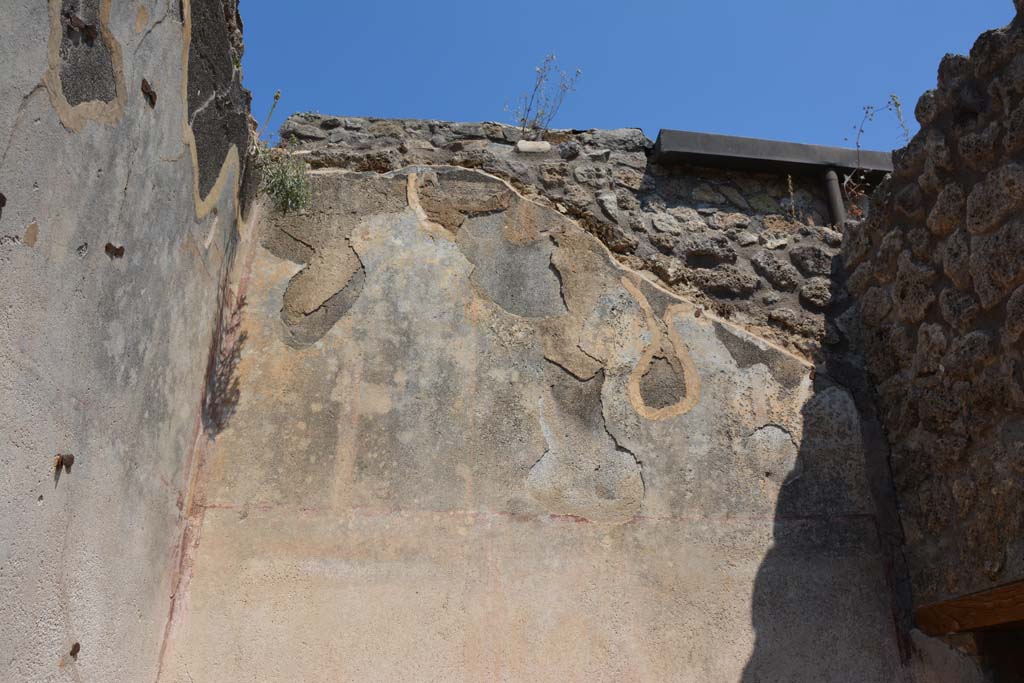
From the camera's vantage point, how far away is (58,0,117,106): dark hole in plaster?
1.92 meters

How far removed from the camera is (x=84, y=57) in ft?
6.61

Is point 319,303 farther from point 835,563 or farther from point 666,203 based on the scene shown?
point 835,563

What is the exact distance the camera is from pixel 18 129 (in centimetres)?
172

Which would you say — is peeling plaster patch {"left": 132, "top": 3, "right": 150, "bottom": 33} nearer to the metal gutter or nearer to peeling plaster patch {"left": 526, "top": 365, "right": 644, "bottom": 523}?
peeling plaster patch {"left": 526, "top": 365, "right": 644, "bottom": 523}

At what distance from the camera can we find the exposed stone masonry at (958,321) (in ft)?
8.39

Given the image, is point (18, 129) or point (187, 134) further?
point (187, 134)

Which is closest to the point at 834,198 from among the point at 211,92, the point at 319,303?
the point at 319,303

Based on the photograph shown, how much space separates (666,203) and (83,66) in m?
2.37

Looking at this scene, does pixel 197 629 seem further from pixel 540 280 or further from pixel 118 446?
pixel 540 280

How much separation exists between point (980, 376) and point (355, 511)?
199cm

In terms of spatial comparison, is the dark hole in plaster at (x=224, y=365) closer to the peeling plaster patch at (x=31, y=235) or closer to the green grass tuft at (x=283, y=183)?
the green grass tuft at (x=283, y=183)

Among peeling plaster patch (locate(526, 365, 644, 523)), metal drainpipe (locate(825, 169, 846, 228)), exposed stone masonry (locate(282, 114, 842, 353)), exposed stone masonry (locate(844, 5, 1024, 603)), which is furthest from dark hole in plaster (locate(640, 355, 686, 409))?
metal drainpipe (locate(825, 169, 846, 228))

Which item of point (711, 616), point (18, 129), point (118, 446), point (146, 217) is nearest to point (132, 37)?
point (146, 217)

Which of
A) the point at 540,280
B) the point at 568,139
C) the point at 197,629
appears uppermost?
the point at 568,139
